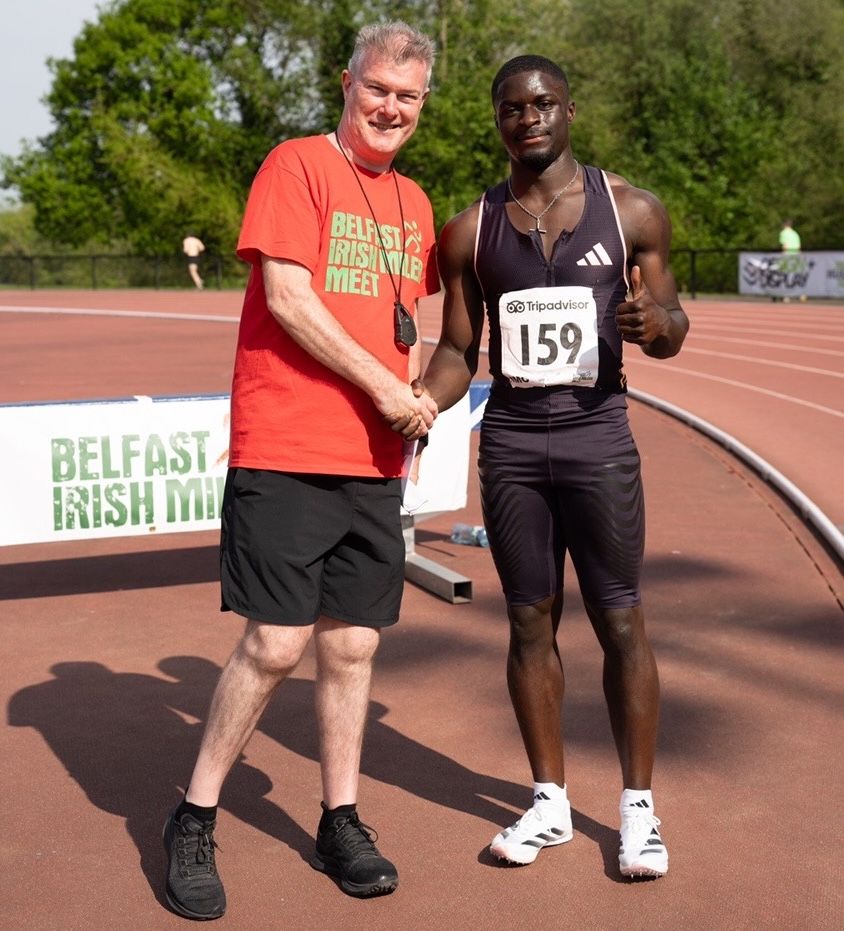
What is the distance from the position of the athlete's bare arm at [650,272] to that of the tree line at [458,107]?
42.9 meters

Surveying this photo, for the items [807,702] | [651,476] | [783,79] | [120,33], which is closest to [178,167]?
[120,33]

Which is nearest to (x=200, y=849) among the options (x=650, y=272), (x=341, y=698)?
(x=341, y=698)

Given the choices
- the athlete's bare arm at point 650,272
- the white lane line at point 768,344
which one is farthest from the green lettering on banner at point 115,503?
the white lane line at point 768,344

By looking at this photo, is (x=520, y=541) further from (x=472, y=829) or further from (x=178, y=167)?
(x=178, y=167)

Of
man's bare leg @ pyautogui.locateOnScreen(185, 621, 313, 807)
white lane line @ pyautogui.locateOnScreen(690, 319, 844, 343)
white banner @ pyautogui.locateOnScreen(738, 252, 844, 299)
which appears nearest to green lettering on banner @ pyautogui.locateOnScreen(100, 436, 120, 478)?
man's bare leg @ pyautogui.locateOnScreen(185, 621, 313, 807)

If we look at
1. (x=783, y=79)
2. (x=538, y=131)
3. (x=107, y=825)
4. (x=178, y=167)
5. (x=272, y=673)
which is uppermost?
(x=783, y=79)

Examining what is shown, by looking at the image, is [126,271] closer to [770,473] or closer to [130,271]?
[130,271]

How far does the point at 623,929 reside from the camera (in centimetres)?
342

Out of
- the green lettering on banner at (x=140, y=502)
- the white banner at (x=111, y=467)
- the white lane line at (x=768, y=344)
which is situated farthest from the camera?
the white lane line at (x=768, y=344)

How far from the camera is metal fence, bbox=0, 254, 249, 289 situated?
46.1 m

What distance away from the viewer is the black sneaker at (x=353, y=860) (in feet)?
11.9

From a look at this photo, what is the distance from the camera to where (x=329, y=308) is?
3559mm

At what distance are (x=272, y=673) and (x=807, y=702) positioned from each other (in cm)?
241

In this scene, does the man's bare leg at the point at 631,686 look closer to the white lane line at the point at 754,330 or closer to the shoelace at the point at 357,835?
the shoelace at the point at 357,835
